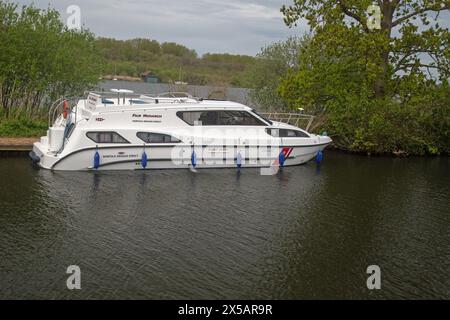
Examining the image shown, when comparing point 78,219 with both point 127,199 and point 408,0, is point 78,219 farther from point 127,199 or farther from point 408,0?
point 408,0

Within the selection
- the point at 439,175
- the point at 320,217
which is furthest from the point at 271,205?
the point at 439,175

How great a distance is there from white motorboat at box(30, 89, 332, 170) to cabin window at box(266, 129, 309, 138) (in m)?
0.04

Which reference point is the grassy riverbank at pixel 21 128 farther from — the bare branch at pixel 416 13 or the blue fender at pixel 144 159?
the bare branch at pixel 416 13

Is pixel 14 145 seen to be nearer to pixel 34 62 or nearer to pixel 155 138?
pixel 34 62

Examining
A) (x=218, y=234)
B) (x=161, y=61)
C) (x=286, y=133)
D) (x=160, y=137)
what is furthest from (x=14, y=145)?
(x=161, y=61)

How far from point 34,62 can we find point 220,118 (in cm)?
1038

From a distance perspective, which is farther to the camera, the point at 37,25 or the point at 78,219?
the point at 37,25

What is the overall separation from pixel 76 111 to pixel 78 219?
28.5ft

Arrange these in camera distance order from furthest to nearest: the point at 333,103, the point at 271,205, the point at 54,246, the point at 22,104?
the point at 333,103 → the point at 22,104 → the point at 271,205 → the point at 54,246

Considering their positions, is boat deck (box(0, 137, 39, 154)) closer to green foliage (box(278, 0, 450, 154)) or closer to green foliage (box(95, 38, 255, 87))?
green foliage (box(278, 0, 450, 154))

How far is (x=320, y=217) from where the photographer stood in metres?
17.3

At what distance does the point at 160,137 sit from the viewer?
75.7 ft

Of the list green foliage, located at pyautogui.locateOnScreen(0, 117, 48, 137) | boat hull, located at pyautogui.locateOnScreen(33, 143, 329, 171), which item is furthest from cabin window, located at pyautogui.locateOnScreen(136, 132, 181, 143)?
green foliage, located at pyautogui.locateOnScreen(0, 117, 48, 137)
